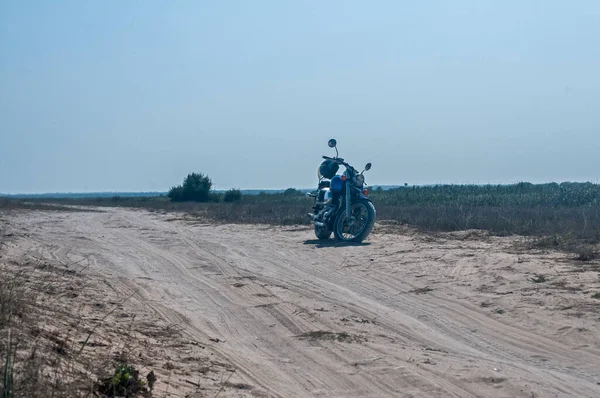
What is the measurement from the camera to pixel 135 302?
28.3ft

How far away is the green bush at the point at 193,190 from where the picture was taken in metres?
50.3

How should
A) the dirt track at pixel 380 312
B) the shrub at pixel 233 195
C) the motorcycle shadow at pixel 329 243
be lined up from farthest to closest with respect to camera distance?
the shrub at pixel 233 195 → the motorcycle shadow at pixel 329 243 → the dirt track at pixel 380 312

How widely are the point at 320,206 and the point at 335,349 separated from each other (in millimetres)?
9621

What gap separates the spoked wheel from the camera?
15254 mm

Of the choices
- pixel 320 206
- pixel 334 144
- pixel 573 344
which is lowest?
pixel 573 344

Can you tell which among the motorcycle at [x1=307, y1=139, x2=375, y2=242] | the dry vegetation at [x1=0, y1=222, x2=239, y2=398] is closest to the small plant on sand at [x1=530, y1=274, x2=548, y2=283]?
the dry vegetation at [x1=0, y1=222, x2=239, y2=398]

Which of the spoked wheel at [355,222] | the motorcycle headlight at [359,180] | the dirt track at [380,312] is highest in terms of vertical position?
the motorcycle headlight at [359,180]

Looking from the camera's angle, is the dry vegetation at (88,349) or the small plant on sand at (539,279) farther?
the small plant on sand at (539,279)

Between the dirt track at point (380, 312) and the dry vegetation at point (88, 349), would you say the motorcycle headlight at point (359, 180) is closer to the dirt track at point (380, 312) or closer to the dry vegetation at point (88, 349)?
the dirt track at point (380, 312)

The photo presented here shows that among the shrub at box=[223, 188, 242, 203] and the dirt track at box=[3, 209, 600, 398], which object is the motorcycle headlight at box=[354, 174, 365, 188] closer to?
the dirt track at box=[3, 209, 600, 398]

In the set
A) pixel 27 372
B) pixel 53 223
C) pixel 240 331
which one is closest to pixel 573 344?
pixel 240 331

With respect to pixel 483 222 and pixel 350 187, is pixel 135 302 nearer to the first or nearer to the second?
pixel 350 187

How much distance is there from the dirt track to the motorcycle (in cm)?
100

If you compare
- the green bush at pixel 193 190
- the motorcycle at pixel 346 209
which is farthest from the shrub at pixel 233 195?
the motorcycle at pixel 346 209
